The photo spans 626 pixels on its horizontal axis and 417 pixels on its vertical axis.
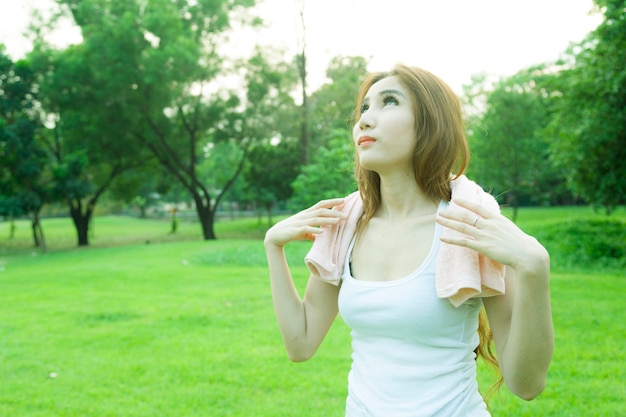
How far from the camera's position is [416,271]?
56.0 inches

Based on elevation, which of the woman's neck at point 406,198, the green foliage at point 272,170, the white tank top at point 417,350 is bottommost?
the white tank top at point 417,350

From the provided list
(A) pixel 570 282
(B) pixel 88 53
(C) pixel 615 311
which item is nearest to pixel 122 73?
(B) pixel 88 53

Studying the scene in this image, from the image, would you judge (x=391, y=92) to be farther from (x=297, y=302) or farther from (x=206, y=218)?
(x=206, y=218)

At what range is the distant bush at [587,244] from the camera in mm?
10797

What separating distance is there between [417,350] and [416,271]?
196mm

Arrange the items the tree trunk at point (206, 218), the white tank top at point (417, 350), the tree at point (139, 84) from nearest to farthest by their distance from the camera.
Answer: the white tank top at point (417, 350)
the tree at point (139, 84)
the tree trunk at point (206, 218)

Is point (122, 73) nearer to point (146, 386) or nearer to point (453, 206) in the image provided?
point (146, 386)

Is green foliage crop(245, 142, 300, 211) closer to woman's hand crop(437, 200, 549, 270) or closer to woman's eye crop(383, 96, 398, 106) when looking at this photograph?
woman's eye crop(383, 96, 398, 106)

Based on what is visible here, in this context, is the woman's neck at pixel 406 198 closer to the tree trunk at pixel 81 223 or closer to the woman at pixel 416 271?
the woman at pixel 416 271

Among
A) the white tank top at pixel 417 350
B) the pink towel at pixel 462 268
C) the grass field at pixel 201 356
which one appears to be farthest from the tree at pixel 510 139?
the white tank top at pixel 417 350

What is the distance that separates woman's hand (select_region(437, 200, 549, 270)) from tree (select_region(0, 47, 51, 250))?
19.6 meters

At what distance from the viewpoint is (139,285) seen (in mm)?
9508

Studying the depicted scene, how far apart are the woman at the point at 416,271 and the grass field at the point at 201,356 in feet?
8.65

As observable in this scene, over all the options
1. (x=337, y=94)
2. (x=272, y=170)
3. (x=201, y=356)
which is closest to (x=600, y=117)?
(x=201, y=356)
